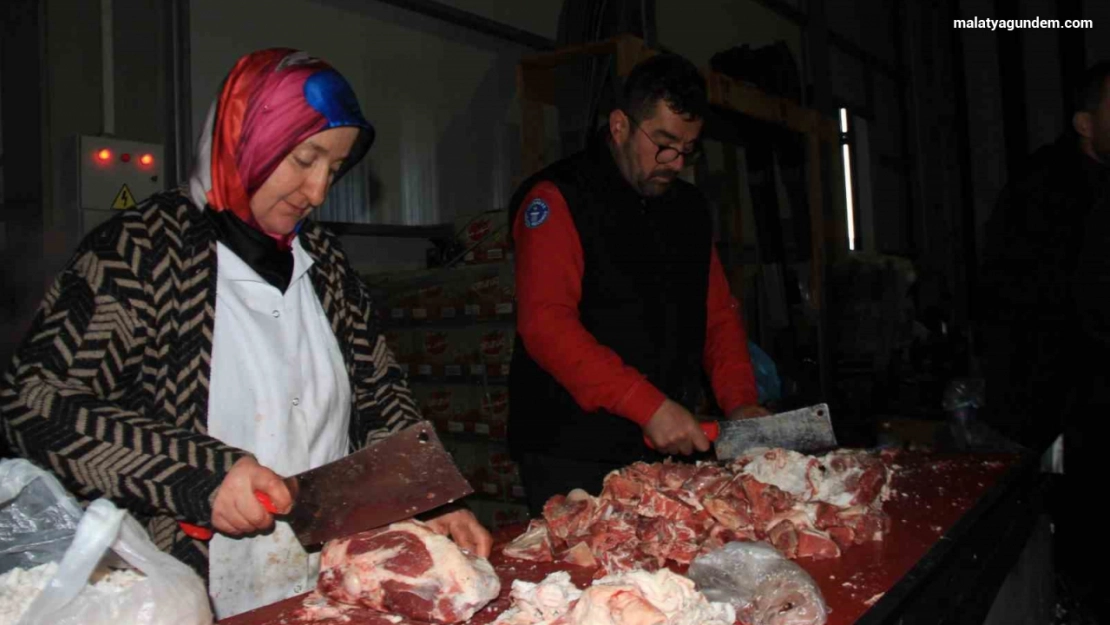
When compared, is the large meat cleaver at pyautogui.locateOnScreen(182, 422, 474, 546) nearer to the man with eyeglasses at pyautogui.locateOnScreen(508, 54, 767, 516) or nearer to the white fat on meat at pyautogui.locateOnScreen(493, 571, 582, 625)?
the white fat on meat at pyautogui.locateOnScreen(493, 571, 582, 625)

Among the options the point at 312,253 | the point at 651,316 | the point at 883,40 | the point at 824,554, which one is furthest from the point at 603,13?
the point at 883,40

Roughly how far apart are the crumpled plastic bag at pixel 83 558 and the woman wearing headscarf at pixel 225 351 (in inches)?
6.9

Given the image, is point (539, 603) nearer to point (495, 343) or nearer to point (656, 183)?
point (656, 183)

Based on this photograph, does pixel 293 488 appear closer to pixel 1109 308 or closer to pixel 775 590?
pixel 775 590

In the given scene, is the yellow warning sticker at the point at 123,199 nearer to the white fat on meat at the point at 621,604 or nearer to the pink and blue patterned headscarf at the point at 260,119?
the pink and blue patterned headscarf at the point at 260,119

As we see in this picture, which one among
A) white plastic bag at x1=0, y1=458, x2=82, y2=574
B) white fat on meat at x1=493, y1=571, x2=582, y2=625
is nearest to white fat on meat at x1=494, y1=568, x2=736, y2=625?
white fat on meat at x1=493, y1=571, x2=582, y2=625

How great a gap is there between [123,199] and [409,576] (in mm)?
2485

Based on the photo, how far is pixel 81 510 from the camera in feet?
4.68

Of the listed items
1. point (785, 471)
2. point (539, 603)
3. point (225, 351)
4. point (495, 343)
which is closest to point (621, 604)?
point (539, 603)

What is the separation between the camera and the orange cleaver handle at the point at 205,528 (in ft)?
5.15

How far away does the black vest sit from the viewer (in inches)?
109

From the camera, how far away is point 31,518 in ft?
4.58

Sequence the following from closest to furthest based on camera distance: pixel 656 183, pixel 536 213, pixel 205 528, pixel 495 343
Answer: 1. pixel 205 528
2. pixel 536 213
3. pixel 656 183
4. pixel 495 343

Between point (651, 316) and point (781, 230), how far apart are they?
11.4ft
